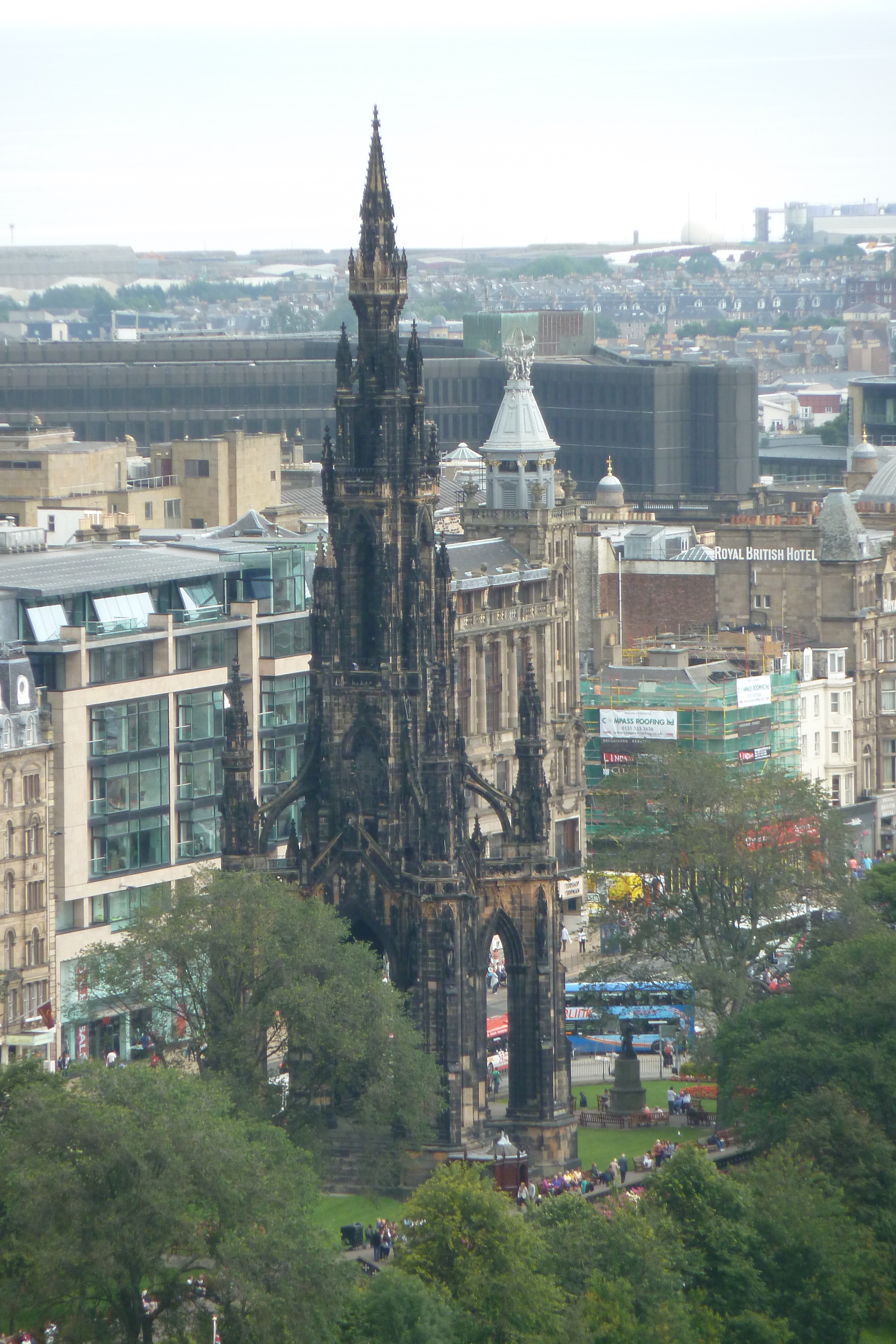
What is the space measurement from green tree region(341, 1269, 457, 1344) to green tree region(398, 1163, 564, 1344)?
1792mm

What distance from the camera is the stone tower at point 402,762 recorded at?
5561 inches

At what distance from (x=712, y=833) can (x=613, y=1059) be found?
10.4 meters

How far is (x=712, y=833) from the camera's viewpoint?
170 m

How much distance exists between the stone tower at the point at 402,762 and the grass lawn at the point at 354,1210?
11.4 ft

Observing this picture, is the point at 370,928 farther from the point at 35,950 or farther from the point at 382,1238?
the point at 35,950

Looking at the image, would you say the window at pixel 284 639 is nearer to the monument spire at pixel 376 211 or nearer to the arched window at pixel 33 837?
the arched window at pixel 33 837

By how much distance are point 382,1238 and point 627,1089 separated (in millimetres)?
27449

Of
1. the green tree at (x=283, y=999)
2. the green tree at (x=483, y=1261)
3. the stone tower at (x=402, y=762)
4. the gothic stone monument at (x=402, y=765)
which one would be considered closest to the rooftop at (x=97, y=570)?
the gothic stone monument at (x=402, y=765)

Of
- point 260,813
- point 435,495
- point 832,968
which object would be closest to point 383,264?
point 435,495

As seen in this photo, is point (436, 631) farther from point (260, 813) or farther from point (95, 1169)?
point (95, 1169)

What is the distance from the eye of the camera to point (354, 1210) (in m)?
138

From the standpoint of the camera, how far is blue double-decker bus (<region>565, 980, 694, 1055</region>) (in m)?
169

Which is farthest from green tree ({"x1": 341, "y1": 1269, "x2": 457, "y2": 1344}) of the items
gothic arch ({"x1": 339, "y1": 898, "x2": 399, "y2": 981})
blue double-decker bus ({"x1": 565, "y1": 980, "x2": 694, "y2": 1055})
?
blue double-decker bus ({"x1": 565, "y1": 980, "x2": 694, "y2": 1055})

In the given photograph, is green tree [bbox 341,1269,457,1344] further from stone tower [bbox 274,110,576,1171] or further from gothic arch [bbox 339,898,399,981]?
gothic arch [bbox 339,898,399,981]
